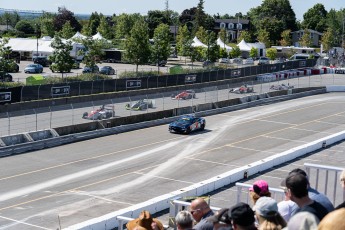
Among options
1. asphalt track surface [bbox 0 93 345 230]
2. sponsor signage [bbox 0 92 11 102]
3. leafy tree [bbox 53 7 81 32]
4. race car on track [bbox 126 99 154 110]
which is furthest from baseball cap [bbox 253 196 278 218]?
leafy tree [bbox 53 7 81 32]

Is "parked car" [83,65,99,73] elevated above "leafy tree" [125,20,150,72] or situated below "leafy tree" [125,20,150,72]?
below

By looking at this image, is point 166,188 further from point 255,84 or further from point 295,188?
point 255,84

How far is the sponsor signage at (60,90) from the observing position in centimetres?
4947

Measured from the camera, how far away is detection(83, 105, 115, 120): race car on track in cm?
4238

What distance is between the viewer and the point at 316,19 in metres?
168

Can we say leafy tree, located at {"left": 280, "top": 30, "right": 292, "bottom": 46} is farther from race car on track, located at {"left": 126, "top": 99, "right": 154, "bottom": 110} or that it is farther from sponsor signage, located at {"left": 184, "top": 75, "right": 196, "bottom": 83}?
race car on track, located at {"left": 126, "top": 99, "right": 154, "bottom": 110}

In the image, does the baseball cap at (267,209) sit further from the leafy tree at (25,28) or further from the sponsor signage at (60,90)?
the leafy tree at (25,28)

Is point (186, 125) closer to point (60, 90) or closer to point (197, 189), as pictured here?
point (60, 90)

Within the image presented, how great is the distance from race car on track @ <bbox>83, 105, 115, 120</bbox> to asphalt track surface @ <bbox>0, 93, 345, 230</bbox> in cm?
265

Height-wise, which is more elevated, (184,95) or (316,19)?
(316,19)

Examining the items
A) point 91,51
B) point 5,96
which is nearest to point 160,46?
point 91,51

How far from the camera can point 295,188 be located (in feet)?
23.4

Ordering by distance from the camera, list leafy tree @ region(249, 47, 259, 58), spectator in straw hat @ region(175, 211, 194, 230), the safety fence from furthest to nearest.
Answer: leafy tree @ region(249, 47, 259, 58), the safety fence, spectator in straw hat @ region(175, 211, 194, 230)

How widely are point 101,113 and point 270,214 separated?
1467 inches
